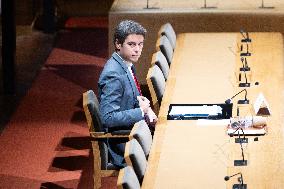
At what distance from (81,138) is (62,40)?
14.7 ft

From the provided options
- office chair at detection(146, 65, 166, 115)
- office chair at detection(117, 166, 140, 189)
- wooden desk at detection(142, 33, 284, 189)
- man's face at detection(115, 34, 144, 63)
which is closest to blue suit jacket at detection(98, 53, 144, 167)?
man's face at detection(115, 34, 144, 63)

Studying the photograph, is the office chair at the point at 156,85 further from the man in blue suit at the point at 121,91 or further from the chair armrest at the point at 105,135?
the chair armrest at the point at 105,135

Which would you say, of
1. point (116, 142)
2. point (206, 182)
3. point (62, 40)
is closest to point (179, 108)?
point (116, 142)

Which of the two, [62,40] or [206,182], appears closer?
[206,182]

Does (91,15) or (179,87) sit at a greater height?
(91,15)

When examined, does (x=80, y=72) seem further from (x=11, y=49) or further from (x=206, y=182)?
(x=206, y=182)

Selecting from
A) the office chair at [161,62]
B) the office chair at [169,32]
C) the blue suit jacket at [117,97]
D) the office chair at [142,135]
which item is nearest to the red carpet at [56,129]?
the blue suit jacket at [117,97]

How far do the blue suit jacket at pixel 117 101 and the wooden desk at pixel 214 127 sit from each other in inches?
10.4

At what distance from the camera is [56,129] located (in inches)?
397

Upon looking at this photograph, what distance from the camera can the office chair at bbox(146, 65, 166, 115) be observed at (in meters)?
8.16

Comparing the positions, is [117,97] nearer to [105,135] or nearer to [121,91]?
[121,91]

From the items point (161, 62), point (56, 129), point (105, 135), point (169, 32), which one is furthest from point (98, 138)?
point (169, 32)

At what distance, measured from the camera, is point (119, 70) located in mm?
7625

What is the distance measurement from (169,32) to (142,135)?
3.43 m
